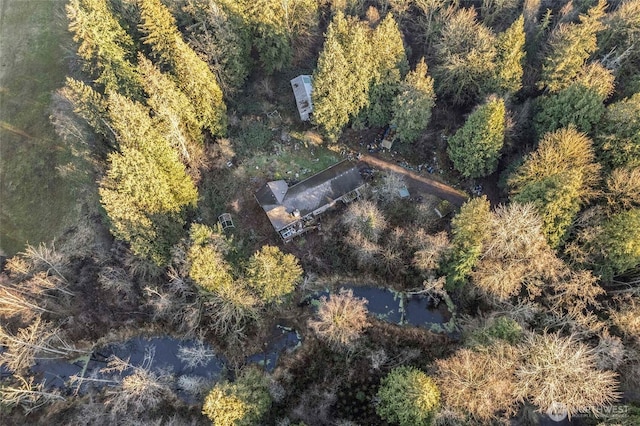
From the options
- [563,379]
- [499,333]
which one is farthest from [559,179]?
[563,379]

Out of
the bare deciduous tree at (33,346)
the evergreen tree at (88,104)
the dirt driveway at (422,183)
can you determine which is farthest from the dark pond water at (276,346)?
the evergreen tree at (88,104)

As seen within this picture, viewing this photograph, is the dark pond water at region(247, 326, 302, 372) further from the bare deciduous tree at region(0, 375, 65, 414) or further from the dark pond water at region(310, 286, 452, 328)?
the bare deciduous tree at region(0, 375, 65, 414)

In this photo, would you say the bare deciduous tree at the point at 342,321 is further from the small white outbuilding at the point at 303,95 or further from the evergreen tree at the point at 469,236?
the small white outbuilding at the point at 303,95

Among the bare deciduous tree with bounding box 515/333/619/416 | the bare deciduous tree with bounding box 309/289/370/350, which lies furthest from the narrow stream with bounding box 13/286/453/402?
the bare deciduous tree with bounding box 515/333/619/416

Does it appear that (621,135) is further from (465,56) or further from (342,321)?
(342,321)

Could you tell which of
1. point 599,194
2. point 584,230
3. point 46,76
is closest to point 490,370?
point 584,230

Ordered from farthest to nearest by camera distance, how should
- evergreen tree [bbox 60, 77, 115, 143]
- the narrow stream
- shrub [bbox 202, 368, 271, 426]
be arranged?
1. evergreen tree [bbox 60, 77, 115, 143]
2. the narrow stream
3. shrub [bbox 202, 368, 271, 426]
